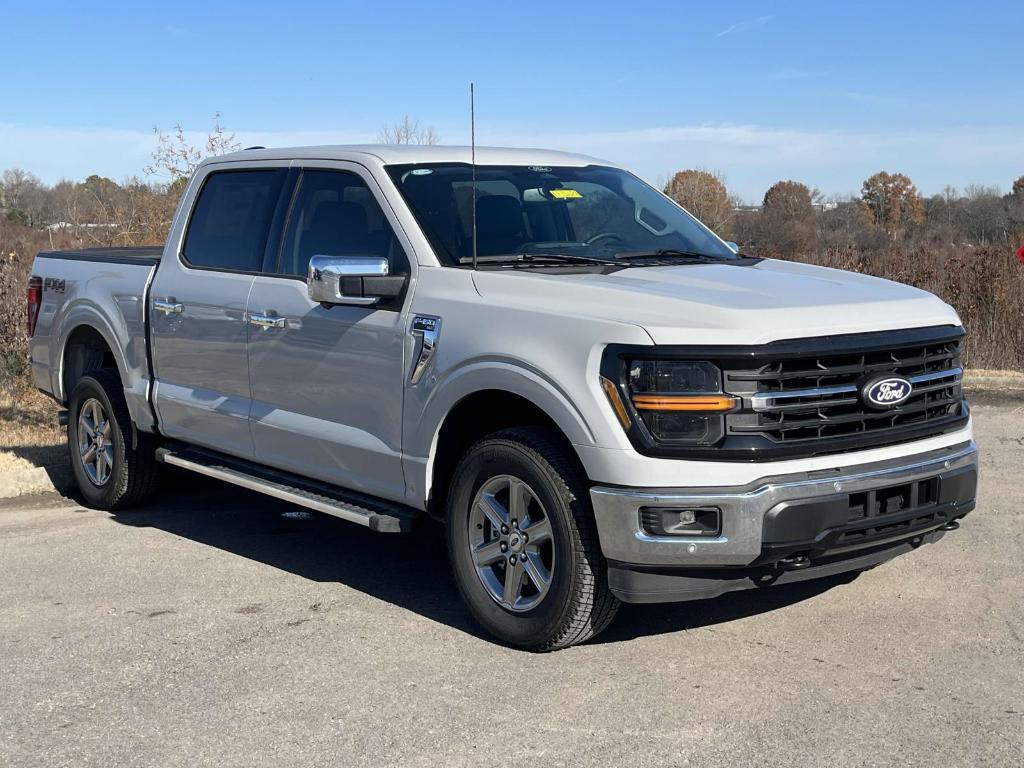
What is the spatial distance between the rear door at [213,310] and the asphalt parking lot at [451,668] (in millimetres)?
747

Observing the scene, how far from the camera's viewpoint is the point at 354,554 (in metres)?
6.55

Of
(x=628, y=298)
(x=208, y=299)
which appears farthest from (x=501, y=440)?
(x=208, y=299)

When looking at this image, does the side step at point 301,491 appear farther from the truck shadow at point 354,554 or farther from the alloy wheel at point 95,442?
the alloy wheel at point 95,442

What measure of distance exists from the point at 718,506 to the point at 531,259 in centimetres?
165

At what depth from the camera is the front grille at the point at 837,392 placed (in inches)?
172

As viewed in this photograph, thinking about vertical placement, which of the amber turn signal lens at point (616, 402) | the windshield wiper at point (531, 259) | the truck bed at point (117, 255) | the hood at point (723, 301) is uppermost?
the windshield wiper at point (531, 259)

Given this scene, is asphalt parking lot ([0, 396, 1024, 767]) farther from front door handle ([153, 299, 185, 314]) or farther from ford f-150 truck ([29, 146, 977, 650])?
front door handle ([153, 299, 185, 314])

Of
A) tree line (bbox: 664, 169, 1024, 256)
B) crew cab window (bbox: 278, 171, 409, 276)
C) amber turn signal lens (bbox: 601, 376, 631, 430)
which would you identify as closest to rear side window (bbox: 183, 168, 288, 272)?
crew cab window (bbox: 278, 171, 409, 276)

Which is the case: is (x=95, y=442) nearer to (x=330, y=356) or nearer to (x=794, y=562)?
(x=330, y=356)

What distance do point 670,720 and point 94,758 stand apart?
6.18ft

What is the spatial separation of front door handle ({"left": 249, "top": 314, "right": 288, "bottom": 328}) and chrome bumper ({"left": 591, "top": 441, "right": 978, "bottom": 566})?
209 cm

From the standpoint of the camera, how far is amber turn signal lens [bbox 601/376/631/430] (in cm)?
441

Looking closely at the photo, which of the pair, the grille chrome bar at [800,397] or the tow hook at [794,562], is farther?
the tow hook at [794,562]

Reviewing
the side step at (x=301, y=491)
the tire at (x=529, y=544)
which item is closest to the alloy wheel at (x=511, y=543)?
the tire at (x=529, y=544)
